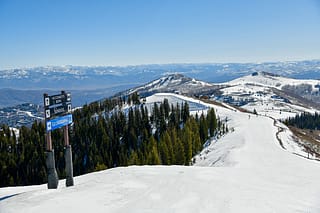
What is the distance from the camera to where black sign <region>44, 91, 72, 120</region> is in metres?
19.8

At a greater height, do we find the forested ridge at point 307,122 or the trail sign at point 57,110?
the trail sign at point 57,110

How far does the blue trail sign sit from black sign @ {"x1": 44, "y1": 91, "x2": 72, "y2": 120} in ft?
0.92

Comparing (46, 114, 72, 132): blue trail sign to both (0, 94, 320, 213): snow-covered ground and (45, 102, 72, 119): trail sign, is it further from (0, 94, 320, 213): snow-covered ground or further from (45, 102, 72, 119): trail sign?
(0, 94, 320, 213): snow-covered ground

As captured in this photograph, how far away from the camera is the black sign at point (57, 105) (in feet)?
64.8

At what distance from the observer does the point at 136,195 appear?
14.7 metres

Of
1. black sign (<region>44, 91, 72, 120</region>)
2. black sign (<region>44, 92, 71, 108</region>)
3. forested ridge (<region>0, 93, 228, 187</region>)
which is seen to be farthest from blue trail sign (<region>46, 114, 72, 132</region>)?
forested ridge (<region>0, 93, 228, 187</region>)

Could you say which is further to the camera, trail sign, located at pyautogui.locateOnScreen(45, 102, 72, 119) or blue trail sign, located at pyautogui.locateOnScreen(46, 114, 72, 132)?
trail sign, located at pyautogui.locateOnScreen(45, 102, 72, 119)

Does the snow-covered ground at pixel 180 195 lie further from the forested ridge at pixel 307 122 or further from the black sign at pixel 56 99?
the forested ridge at pixel 307 122

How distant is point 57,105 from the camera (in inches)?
814

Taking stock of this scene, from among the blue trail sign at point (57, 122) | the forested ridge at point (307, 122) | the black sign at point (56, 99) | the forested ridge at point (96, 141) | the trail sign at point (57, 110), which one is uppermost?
the black sign at point (56, 99)

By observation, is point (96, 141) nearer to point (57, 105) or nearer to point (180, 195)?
point (57, 105)

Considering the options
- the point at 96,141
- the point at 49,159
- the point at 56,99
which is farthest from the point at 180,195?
the point at 96,141

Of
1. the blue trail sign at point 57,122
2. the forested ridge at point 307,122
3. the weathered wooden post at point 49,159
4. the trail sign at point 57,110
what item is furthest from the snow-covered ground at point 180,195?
the forested ridge at point 307,122

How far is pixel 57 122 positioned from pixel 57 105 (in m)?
1.19
